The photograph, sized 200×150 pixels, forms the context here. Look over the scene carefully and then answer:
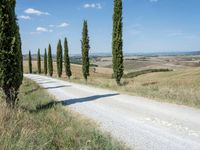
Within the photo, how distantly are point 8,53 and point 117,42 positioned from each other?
60.5 ft

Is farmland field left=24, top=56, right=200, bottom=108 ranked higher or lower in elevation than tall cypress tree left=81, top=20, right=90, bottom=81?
lower

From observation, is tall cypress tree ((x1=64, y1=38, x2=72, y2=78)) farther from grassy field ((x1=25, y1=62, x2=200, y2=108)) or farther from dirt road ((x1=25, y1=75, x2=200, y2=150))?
dirt road ((x1=25, y1=75, x2=200, y2=150))

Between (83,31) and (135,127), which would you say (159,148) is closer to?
(135,127)

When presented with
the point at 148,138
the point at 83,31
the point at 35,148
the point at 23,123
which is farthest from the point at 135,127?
the point at 83,31

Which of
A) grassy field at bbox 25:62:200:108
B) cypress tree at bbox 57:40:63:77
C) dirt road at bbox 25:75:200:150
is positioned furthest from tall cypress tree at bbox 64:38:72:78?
dirt road at bbox 25:75:200:150

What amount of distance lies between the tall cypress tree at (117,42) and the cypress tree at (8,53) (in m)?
17.6

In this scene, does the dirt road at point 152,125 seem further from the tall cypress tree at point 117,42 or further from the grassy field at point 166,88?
the tall cypress tree at point 117,42

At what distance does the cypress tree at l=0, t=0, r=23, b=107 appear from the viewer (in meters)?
12.0

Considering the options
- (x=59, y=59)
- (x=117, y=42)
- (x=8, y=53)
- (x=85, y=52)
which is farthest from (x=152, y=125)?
(x=59, y=59)

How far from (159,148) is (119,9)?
24868 mm

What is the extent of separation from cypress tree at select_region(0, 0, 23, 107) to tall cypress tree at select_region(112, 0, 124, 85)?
57.8 feet

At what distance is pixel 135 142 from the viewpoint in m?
6.88

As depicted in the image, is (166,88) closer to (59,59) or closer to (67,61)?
(67,61)

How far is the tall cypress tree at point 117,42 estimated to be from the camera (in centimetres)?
2945
